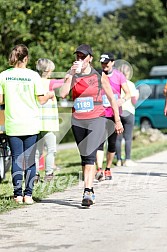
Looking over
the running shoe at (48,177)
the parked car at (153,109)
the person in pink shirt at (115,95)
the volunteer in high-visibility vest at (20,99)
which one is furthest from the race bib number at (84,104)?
the parked car at (153,109)

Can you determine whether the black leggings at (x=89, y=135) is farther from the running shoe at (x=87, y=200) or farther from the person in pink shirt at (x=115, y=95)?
the person in pink shirt at (x=115, y=95)

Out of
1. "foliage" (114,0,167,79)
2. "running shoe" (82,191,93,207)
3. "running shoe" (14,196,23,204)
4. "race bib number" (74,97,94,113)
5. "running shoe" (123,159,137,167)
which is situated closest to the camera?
"running shoe" (82,191,93,207)

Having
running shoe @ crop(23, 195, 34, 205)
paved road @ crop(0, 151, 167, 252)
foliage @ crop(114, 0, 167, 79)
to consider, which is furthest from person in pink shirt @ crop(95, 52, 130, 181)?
foliage @ crop(114, 0, 167, 79)

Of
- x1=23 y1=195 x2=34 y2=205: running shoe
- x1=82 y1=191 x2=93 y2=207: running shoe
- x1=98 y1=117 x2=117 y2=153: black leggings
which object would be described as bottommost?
x1=23 y1=195 x2=34 y2=205: running shoe

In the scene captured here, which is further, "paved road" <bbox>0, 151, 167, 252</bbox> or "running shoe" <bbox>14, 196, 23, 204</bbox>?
"running shoe" <bbox>14, 196, 23, 204</bbox>

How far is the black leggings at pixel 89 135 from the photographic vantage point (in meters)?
9.11

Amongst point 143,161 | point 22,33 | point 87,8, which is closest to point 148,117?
point 87,8

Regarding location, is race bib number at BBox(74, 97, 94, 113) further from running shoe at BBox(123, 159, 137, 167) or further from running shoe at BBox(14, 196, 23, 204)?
running shoe at BBox(123, 159, 137, 167)

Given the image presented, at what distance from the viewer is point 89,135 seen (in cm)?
919

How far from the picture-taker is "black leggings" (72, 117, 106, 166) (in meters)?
9.11

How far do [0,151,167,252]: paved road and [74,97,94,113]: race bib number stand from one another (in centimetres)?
114

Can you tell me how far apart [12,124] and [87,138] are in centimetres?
92

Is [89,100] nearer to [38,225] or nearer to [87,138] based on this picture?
[87,138]

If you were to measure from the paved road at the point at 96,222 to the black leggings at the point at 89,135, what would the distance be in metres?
0.61
